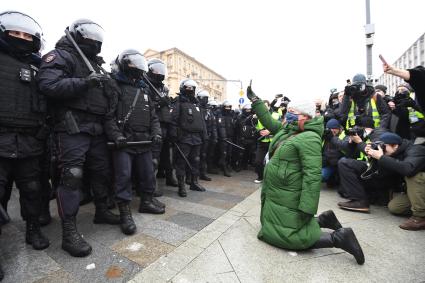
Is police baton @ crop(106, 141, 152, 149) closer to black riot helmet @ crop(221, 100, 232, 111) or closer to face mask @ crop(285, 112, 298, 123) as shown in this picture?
face mask @ crop(285, 112, 298, 123)

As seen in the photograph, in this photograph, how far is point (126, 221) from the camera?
9.97 ft

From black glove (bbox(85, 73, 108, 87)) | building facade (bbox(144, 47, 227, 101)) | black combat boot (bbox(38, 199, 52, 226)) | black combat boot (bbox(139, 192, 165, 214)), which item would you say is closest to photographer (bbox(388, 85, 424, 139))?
black combat boot (bbox(139, 192, 165, 214))

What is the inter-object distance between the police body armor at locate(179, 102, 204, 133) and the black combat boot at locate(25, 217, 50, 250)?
2.86 m

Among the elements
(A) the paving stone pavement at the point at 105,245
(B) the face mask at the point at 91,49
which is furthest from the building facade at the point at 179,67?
(B) the face mask at the point at 91,49

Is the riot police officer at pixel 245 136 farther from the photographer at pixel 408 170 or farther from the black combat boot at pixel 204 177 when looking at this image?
the photographer at pixel 408 170

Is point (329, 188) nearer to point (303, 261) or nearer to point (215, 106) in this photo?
point (303, 261)

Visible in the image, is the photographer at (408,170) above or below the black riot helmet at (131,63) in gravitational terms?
below

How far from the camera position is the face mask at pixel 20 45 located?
2.37 metres

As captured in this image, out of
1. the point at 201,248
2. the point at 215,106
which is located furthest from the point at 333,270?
the point at 215,106

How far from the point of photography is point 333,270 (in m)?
2.32

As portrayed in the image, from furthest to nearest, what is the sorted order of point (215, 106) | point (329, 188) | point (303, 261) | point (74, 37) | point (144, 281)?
point (215, 106)
point (329, 188)
point (74, 37)
point (303, 261)
point (144, 281)

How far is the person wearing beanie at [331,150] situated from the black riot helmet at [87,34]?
14.0 feet

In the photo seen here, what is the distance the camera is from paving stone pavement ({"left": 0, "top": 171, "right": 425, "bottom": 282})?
7.23ft

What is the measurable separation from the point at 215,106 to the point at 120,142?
18.4ft
